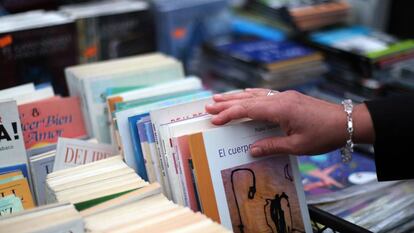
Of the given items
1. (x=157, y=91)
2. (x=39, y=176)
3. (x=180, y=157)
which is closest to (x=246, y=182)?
(x=180, y=157)

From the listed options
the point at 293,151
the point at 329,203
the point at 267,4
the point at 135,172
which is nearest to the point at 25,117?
the point at 135,172

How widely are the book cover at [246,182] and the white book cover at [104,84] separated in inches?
18.3

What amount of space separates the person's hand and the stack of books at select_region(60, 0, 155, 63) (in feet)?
2.92

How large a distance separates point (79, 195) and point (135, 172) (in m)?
0.15

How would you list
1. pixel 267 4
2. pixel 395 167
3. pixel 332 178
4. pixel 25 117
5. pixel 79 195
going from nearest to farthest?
pixel 79 195 < pixel 395 167 < pixel 25 117 < pixel 332 178 < pixel 267 4

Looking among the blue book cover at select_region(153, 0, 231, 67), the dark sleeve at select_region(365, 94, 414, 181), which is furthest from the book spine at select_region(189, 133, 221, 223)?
the blue book cover at select_region(153, 0, 231, 67)

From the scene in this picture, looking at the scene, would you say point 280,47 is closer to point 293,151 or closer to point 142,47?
point 142,47

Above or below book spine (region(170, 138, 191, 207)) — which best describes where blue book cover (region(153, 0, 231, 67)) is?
above

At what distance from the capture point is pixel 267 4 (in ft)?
7.70

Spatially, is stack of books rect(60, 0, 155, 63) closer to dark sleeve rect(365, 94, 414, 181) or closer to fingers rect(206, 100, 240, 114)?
fingers rect(206, 100, 240, 114)

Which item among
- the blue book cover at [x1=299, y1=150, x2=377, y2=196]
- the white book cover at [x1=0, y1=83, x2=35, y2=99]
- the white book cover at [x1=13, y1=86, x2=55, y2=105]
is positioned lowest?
the blue book cover at [x1=299, y1=150, x2=377, y2=196]

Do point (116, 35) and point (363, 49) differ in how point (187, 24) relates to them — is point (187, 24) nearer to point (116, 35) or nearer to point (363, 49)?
point (116, 35)

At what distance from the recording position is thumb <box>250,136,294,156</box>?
1.08 metres

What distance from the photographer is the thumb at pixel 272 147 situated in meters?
1.08
